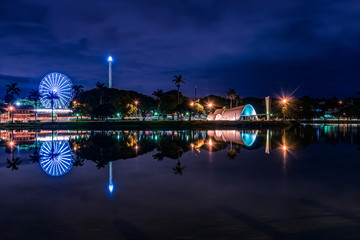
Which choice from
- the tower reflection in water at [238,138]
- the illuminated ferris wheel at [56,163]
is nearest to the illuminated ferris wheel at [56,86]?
the tower reflection in water at [238,138]

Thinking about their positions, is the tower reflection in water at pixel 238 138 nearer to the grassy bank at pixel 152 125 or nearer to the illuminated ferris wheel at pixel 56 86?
the grassy bank at pixel 152 125

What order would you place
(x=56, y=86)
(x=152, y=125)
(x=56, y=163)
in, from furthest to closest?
(x=56, y=86)
(x=152, y=125)
(x=56, y=163)

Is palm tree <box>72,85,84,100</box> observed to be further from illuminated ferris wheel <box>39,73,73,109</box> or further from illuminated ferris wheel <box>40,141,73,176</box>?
illuminated ferris wheel <box>40,141,73,176</box>

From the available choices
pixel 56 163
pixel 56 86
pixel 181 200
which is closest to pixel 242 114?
pixel 56 86

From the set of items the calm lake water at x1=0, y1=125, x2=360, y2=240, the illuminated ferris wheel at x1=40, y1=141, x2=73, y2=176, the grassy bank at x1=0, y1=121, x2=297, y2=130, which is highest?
the grassy bank at x1=0, y1=121, x2=297, y2=130

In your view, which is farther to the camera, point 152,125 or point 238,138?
point 152,125

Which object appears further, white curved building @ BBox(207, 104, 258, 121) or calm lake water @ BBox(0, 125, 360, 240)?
white curved building @ BBox(207, 104, 258, 121)

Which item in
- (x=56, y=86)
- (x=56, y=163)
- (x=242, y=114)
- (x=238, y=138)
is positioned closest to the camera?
(x=56, y=163)

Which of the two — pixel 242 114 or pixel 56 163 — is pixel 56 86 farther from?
pixel 56 163

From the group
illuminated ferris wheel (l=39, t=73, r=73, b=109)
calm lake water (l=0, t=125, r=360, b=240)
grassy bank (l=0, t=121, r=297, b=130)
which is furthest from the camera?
illuminated ferris wheel (l=39, t=73, r=73, b=109)

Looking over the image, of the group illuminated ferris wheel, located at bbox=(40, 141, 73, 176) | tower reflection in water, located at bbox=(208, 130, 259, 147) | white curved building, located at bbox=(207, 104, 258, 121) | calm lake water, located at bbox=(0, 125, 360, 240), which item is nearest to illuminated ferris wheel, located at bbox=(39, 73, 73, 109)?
white curved building, located at bbox=(207, 104, 258, 121)

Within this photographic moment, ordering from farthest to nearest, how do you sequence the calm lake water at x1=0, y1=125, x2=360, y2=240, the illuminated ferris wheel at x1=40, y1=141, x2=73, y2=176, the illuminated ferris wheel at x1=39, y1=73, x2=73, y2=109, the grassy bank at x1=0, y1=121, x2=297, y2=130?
the illuminated ferris wheel at x1=39, y1=73, x2=73, y2=109, the grassy bank at x1=0, y1=121, x2=297, y2=130, the illuminated ferris wheel at x1=40, y1=141, x2=73, y2=176, the calm lake water at x1=0, y1=125, x2=360, y2=240

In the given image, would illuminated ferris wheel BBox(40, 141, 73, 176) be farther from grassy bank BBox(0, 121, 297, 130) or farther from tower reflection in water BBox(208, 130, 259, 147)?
grassy bank BBox(0, 121, 297, 130)

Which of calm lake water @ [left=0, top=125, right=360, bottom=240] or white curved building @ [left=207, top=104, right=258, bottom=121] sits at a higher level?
white curved building @ [left=207, top=104, right=258, bottom=121]
